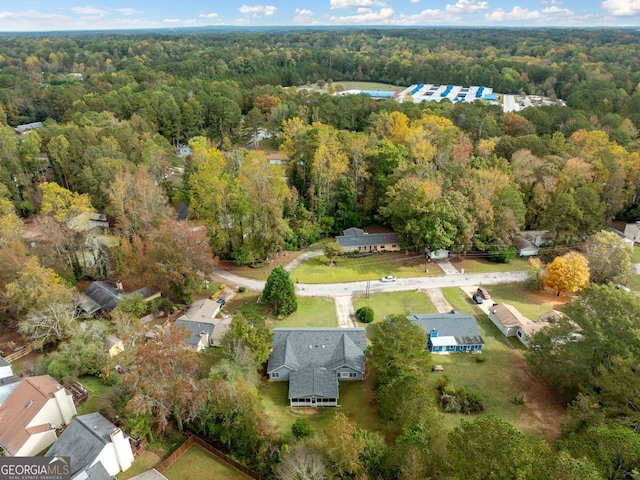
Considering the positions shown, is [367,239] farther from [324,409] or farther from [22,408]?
[22,408]

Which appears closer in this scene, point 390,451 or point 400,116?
point 390,451

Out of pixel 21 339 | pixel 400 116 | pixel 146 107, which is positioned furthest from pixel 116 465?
pixel 146 107

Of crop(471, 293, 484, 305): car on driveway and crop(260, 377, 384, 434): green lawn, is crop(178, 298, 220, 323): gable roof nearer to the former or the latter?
crop(260, 377, 384, 434): green lawn

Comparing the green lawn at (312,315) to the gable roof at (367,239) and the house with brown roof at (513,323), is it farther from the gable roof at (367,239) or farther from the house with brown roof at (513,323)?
the house with brown roof at (513,323)

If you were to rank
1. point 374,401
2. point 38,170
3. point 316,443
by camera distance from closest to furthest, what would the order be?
A: 1. point 316,443
2. point 374,401
3. point 38,170

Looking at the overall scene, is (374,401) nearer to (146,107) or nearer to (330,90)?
(146,107)

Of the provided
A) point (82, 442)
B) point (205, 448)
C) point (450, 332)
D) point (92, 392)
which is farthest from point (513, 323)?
point (92, 392)
